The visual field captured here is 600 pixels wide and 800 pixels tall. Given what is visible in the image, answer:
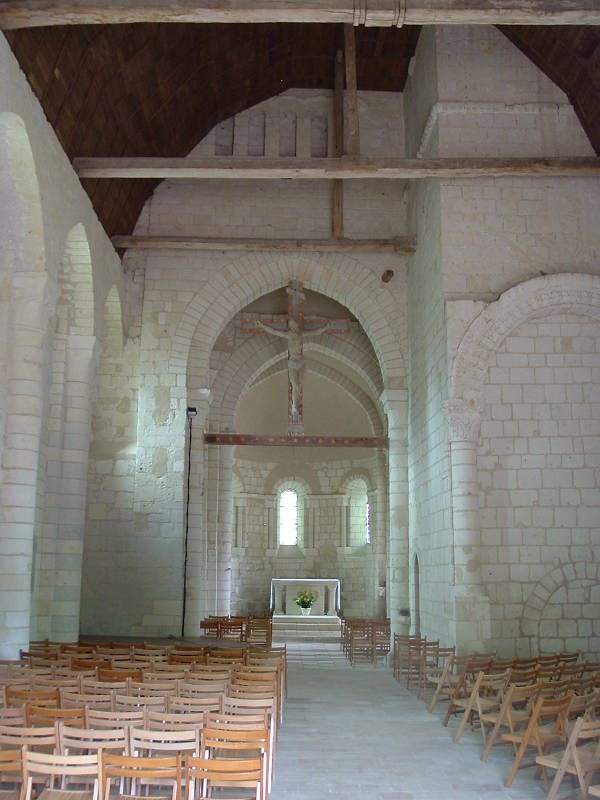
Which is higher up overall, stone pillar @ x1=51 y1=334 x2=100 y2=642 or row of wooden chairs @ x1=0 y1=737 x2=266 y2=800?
stone pillar @ x1=51 y1=334 x2=100 y2=642

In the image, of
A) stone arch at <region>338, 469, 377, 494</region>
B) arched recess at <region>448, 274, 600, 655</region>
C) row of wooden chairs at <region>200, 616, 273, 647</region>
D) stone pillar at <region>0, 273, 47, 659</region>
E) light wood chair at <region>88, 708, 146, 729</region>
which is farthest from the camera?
stone arch at <region>338, 469, 377, 494</region>

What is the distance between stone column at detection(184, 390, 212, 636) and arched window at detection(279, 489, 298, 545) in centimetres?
885

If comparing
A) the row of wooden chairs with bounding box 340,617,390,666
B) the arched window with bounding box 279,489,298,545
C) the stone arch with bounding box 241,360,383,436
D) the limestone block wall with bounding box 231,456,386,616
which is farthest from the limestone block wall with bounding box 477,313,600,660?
the arched window with bounding box 279,489,298,545

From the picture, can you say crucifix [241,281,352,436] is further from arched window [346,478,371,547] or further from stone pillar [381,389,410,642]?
arched window [346,478,371,547]

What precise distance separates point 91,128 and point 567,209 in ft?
25.0

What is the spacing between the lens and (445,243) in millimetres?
12469

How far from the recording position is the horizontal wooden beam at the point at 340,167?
39.8 ft

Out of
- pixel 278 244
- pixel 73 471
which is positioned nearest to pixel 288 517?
pixel 278 244

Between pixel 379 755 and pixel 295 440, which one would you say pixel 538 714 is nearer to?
pixel 379 755

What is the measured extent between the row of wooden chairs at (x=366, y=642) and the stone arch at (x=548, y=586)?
3741mm

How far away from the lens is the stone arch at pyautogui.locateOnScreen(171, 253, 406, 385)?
Result: 16.4 m

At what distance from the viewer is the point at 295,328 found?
1792 centimetres

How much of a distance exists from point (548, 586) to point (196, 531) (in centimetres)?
740

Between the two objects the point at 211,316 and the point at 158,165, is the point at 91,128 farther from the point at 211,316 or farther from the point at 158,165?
the point at 211,316
